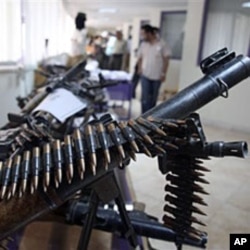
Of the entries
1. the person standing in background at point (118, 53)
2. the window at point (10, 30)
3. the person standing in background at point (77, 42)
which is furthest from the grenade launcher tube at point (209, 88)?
the person standing in background at point (118, 53)

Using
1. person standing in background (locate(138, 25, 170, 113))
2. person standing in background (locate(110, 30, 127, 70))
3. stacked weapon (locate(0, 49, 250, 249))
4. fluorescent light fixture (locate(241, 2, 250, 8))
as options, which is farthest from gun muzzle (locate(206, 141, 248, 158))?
person standing in background (locate(110, 30, 127, 70))

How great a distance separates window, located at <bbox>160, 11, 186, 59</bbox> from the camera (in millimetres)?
5785

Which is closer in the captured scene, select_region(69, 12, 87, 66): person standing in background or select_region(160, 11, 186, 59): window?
select_region(69, 12, 87, 66): person standing in background

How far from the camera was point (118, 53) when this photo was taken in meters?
7.22

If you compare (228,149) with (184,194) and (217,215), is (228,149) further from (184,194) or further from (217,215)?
(217,215)

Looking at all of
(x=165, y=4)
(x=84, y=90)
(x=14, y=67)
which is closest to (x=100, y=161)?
(x=14, y=67)

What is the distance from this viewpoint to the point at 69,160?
531 millimetres

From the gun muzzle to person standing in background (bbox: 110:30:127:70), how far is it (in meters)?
6.09

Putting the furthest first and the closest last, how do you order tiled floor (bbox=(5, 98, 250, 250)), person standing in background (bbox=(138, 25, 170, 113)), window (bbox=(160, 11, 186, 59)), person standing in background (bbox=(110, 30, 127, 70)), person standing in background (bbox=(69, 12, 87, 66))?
person standing in background (bbox=(110, 30, 127, 70))
window (bbox=(160, 11, 186, 59))
person standing in background (bbox=(138, 25, 170, 113))
person standing in background (bbox=(69, 12, 87, 66))
tiled floor (bbox=(5, 98, 250, 250))

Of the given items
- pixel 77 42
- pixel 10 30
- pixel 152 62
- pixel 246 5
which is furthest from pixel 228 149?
pixel 152 62

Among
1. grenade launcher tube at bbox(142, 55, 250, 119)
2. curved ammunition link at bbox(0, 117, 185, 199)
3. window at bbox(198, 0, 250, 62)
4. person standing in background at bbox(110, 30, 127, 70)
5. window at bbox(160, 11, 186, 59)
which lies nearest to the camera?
curved ammunition link at bbox(0, 117, 185, 199)

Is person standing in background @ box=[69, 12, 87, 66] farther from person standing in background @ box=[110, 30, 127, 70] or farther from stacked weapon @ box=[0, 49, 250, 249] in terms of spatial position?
person standing in background @ box=[110, 30, 127, 70]

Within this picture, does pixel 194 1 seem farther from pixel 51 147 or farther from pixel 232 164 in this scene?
pixel 51 147

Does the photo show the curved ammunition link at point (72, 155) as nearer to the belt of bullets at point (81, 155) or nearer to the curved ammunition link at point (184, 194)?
the belt of bullets at point (81, 155)
